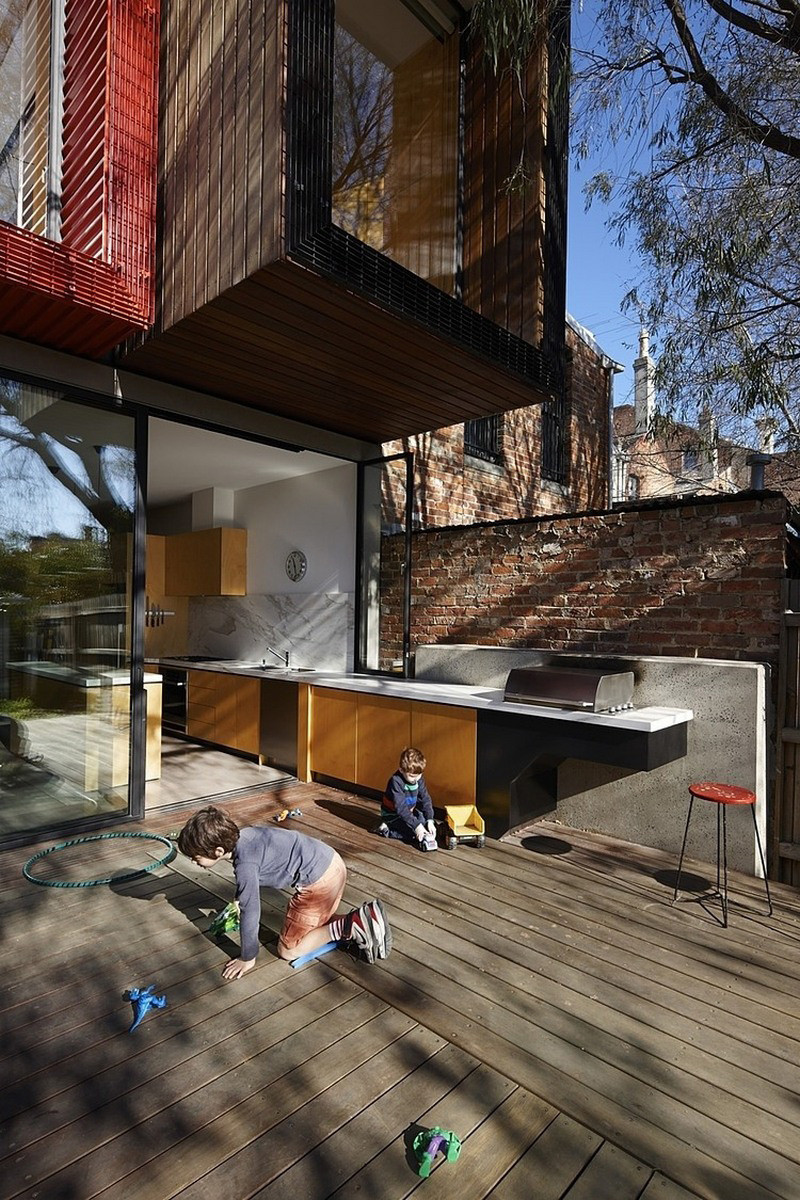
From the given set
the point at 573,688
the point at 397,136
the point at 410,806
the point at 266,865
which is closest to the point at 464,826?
the point at 410,806

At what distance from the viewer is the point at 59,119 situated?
370 cm

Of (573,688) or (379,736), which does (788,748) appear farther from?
(379,736)

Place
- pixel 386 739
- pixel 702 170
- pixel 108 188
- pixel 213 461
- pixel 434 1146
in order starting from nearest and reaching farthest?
pixel 434 1146, pixel 108 188, pixel 386 739, pixel 702 170, pixel 213 461

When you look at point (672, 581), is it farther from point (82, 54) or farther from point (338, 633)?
point (82, 54)

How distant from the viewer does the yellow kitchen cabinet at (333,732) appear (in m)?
4.67

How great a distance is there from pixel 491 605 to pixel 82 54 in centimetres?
402

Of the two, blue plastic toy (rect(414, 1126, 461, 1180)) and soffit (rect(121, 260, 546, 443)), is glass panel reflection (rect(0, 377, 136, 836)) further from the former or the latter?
blue plastic toy (rect(414, 1126, 461, 1180))

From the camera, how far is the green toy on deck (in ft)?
8.57

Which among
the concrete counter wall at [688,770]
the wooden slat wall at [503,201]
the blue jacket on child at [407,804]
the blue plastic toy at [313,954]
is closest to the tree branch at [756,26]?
the wooden slat wall at [503,201]

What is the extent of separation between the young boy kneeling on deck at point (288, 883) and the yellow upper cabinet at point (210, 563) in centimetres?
452

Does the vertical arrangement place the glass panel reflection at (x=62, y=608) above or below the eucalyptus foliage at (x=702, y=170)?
below

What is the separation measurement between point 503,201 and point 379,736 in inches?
138

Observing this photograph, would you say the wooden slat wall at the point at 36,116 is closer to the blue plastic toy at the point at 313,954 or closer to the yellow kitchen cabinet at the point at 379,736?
the yellow kitchen cabinet at the point at 379,736

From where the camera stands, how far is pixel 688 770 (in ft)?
11.4
